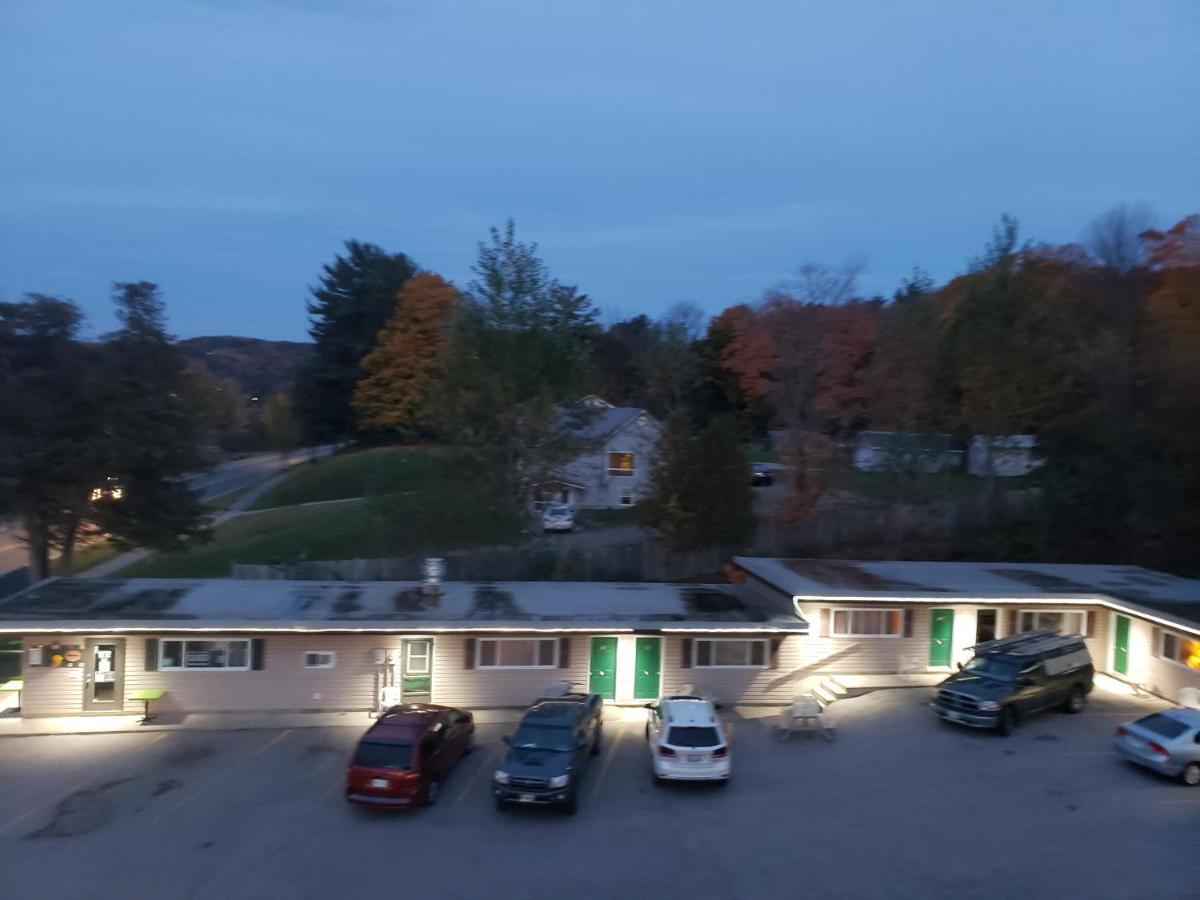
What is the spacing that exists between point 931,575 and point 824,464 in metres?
10.2

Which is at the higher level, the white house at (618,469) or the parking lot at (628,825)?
the white house at (618,469)

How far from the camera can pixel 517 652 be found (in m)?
21.1

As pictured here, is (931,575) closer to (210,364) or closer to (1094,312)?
(1094,312)

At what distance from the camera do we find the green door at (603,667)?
2127 cm

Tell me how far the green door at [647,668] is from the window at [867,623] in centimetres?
447

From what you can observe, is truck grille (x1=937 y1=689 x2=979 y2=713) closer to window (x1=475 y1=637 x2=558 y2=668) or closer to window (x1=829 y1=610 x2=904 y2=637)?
window (x1=829 y1=610 x2=904 y2=637)

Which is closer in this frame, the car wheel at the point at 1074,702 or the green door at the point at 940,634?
the car wheel at the point at 1074,702

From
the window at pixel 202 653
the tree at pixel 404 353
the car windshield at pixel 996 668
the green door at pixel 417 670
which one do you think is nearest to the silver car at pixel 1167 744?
the car windshield at pixel 996 668

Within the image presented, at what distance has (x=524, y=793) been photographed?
15078 mm

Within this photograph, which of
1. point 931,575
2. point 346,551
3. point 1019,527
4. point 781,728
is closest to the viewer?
point 781,728

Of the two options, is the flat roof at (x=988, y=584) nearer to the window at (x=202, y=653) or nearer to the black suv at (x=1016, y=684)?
the black suv at (x=1016, y=684)

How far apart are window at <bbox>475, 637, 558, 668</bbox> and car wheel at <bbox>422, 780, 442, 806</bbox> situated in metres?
4.94

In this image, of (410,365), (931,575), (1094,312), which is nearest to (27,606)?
(931,575)

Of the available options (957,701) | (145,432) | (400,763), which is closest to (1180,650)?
(957,701)
